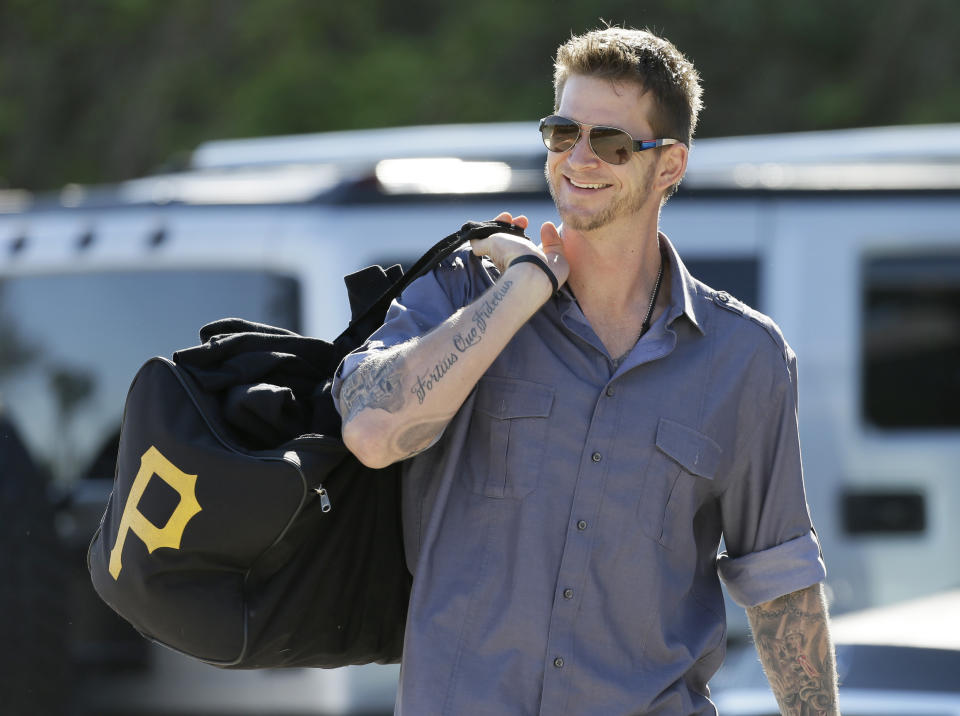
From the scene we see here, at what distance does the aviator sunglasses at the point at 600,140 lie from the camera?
7.70ft

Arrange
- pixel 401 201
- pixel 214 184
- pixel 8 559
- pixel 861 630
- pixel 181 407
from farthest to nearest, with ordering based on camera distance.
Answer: pixel 214 184 → pixel 401 201 → pixel 8 559 → pixel 861 630 → pixel 181 407

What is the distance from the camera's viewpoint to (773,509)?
2373mm

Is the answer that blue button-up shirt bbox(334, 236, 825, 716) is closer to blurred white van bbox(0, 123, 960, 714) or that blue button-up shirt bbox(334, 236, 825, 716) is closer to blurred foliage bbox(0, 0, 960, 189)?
blurred white van bbox(0, 123, 960, 714)

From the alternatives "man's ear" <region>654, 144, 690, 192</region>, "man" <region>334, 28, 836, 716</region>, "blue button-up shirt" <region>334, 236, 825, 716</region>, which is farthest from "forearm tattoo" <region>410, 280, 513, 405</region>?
"man's ear" <region>654, 144, 690, 192</region>

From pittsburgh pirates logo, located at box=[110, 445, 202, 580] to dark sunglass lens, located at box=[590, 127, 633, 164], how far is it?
915 mm

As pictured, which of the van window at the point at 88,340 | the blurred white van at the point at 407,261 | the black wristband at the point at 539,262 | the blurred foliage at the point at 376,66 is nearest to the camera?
the black wristband at the point at 539,262

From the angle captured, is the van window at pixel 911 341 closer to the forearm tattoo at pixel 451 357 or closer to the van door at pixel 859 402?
the van door at pixel 859 402

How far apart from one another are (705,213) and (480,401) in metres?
2.40

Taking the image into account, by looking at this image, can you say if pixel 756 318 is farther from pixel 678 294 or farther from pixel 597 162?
pixel 597 162

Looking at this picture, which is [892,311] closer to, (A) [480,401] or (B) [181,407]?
(A) [480,401]

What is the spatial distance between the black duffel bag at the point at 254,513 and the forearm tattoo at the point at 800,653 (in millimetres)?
689

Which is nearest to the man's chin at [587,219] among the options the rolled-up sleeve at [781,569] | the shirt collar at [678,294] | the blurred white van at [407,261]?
the shirt collar at [678,294]

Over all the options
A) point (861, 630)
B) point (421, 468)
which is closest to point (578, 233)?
point (421, 468)

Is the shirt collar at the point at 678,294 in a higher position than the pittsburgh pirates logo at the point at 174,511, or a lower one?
higher
